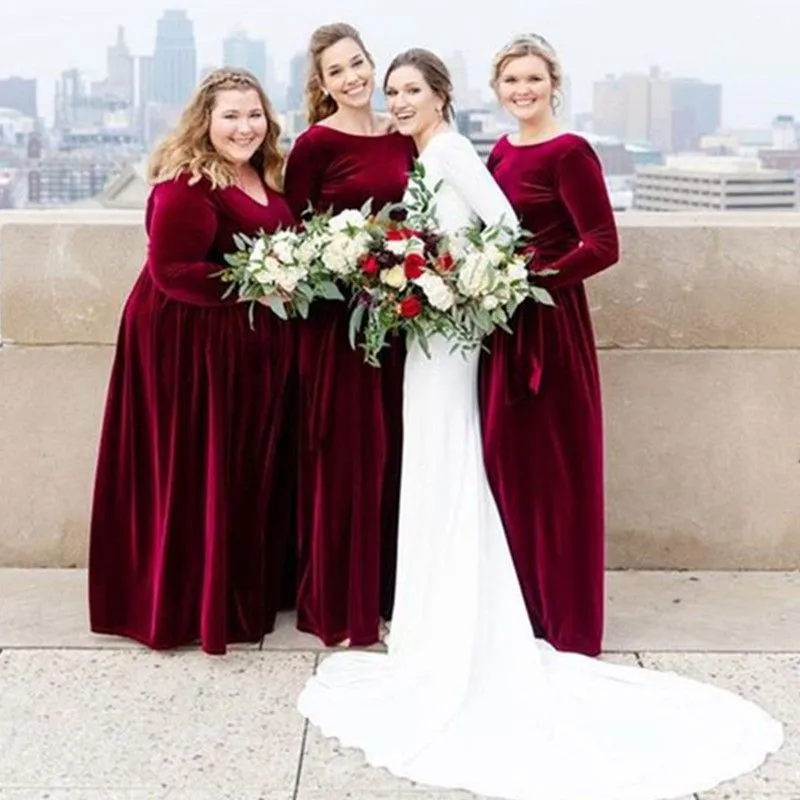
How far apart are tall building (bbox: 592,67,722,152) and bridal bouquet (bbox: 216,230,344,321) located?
2.37 meters

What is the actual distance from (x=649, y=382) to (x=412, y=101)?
5.93ft

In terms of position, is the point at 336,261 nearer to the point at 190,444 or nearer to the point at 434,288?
the point at 434,288

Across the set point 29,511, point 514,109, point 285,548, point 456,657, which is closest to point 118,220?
point 29,511

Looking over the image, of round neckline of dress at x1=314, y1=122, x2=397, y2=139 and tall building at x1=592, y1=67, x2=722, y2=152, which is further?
tall building at x1=592, y1=67, x2=722, y2=152

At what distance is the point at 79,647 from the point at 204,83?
6.41ft

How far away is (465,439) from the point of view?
4574mm


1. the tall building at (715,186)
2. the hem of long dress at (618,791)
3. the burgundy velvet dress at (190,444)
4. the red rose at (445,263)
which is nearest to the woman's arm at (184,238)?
the burgundy velvet dress at (190,444)

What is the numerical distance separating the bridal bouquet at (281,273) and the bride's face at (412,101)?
490 millimetres

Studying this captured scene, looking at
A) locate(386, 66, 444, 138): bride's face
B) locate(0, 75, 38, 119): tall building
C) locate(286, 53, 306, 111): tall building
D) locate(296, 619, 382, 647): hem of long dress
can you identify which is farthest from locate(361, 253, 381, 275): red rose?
locate(0, 75, 38, 119): tall building

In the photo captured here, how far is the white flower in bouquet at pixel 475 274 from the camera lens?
13.7 ft

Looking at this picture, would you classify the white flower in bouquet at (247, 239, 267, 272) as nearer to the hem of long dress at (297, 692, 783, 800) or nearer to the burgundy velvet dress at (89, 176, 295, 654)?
the burgundy velvet dress at (89, 176, 295, 654)

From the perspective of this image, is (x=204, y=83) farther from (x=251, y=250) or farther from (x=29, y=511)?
(x=29, y=511)

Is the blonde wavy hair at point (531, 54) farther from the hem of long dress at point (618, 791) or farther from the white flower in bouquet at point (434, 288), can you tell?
the hem of long dress at point (618, 791)

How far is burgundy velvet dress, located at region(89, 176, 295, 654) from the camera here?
180 inches
